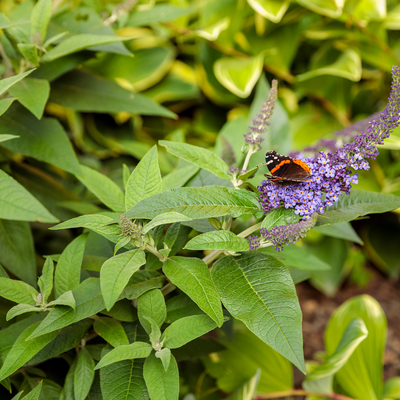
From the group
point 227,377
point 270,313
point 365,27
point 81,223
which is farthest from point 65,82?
point 365,27

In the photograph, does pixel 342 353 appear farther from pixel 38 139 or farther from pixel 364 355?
pixel 38 139

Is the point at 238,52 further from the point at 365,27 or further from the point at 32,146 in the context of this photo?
the point at 32,146

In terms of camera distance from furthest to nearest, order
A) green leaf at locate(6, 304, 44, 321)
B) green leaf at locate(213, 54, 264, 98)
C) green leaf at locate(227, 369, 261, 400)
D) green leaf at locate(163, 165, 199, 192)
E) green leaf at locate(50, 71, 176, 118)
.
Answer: green leaf at locate(213, 54, 264, 98), green leaf at locate(50, 71, 176, 118), green leaf at locate(227, 369, 261, 400), green leaf at locate(163, 165, 199, 192), green leaf at locate(6, 304, 44, 321)

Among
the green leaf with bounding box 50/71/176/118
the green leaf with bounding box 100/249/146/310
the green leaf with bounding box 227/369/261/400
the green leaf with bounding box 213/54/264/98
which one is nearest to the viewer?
the green leaf with bounding box 100/249/146/310

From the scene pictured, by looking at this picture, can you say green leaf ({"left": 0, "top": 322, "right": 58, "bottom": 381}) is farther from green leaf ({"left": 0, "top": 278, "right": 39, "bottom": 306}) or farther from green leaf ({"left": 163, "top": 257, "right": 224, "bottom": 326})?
green leaf ({"left": 163, "top": 257, "right": 224, "bottom": 326})

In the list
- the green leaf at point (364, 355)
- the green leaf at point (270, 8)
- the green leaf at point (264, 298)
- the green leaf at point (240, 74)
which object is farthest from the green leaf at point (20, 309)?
the green leaf at point (270, 8)

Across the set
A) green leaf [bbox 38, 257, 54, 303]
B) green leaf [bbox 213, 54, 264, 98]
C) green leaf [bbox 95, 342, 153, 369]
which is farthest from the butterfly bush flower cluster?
green leaf [bbox 213, 54, 264, 98]
